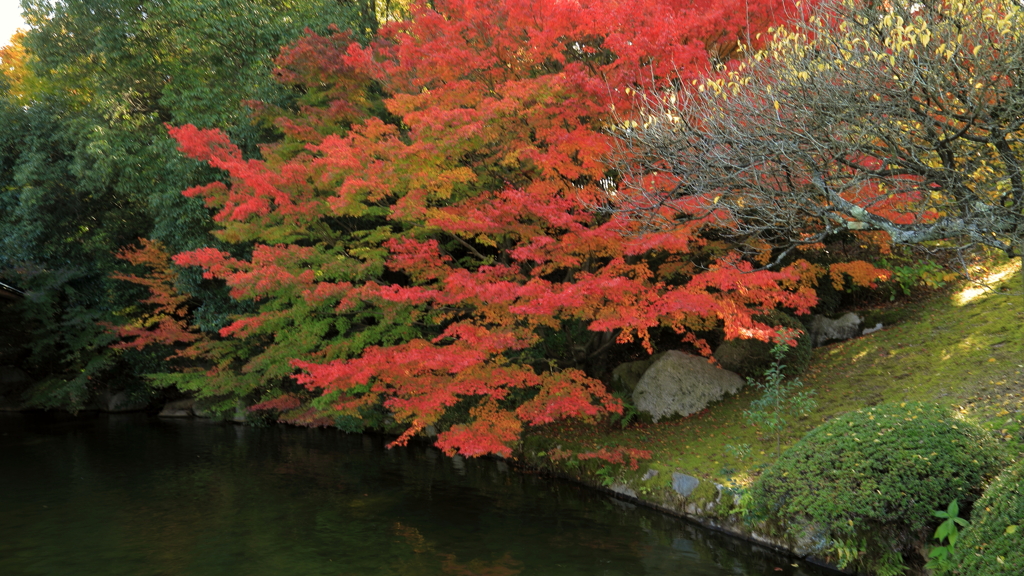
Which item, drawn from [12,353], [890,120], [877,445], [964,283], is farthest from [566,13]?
[12,353]

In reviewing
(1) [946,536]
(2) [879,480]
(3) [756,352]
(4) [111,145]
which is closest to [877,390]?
(3) [756,352]

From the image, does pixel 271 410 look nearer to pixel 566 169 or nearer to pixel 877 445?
pixel 566 169

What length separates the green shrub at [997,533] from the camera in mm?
4891

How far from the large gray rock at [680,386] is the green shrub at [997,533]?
17.8 ft

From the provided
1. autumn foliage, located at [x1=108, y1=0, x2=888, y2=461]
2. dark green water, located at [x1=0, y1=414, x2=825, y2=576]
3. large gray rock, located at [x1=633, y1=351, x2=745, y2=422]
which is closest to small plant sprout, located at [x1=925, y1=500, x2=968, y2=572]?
dark green water, located at [x1=0, y1=414, x2=825, y2=576]

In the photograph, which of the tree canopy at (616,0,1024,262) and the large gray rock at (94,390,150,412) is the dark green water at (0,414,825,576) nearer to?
the tree canopy at (616,0,1024,262)

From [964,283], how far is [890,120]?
28.9ft

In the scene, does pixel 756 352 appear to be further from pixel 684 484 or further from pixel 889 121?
pixel 889 121

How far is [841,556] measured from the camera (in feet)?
21.9

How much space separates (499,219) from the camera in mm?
9539

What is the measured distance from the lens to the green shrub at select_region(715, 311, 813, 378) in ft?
36.9

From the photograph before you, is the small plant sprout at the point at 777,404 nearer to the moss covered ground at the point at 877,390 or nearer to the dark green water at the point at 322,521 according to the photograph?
the moss covered ground at the point at 877,390

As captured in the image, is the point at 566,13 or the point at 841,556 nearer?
the point at 841,556

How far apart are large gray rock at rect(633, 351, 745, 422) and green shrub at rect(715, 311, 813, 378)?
10.0 inches
